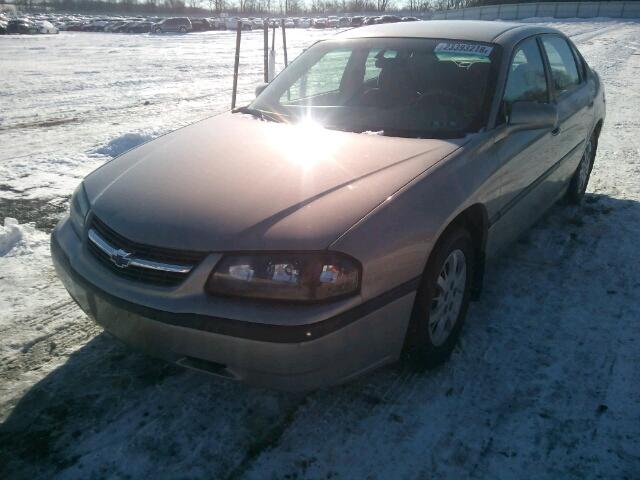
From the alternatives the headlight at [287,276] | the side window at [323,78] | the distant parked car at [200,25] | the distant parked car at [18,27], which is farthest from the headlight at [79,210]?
the distant parked car at [200,25]

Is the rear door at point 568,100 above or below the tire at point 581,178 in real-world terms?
above

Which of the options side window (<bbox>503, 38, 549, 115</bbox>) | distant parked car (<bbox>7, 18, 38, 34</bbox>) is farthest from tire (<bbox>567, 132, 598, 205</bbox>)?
distant parked car (<bbox>7, 18, 38, 34</bbox>)

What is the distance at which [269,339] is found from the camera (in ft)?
6.22

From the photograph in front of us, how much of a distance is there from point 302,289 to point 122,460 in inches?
38.0

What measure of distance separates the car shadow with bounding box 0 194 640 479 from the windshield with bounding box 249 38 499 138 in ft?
3.78

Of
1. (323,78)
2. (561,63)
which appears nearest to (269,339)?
(323,78)

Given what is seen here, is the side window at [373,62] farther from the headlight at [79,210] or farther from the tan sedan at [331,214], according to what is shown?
the headlight at [79,210]

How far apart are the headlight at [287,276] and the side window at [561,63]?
2.74 meters

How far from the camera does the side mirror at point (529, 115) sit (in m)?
2.99

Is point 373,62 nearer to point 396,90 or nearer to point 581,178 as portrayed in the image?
point 396,90

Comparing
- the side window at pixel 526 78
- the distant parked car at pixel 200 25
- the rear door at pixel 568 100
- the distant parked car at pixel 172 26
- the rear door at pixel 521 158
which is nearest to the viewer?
the rear door at pixel 521 158

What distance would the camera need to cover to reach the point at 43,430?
2.19m

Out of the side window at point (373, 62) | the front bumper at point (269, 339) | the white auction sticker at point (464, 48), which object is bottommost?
the front bumper at point (269, 339)

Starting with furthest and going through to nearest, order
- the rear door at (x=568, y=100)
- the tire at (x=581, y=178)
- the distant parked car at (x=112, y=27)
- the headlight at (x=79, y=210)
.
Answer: the distant parked car at (x=112, y=27) → the tire at (x=581, y=178) → the rear door at (x=568, y=100) → the headlight at (x=79, y=210)
